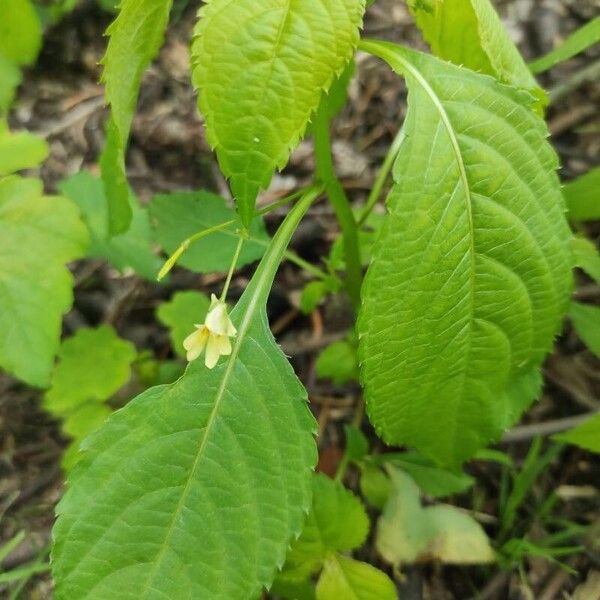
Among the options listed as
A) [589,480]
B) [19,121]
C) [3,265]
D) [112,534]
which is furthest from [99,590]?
[19,121]

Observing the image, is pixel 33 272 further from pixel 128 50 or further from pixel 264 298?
pixel 128 50

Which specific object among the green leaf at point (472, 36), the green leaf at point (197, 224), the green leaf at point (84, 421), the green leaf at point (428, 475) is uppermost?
the green leaf at point (472, 36)

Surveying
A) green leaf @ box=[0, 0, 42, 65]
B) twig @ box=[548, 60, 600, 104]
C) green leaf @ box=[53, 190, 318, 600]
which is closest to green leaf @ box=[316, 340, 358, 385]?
green leaf @ box=[53, 190, 318, 600]

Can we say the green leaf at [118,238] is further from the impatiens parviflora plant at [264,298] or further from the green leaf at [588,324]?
the green leaf at [588,324]

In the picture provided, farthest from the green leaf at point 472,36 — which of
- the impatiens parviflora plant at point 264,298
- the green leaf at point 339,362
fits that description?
the green leaf at point 339,362

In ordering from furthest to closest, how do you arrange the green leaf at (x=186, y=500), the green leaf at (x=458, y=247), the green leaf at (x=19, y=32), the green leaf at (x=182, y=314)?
the green leaf at (x=19, y=32), the green leaf at (x=182, y=314), the green leaf at (x=186, y=500), the green leaf at (x=458, y=247)
